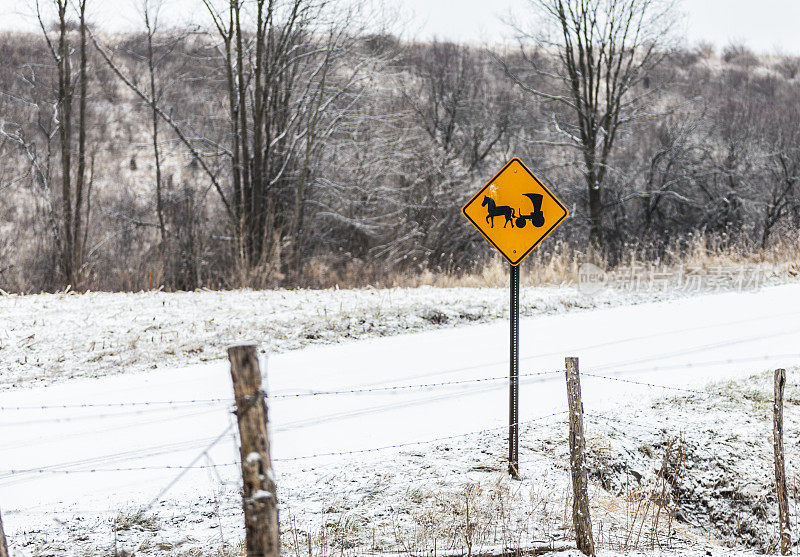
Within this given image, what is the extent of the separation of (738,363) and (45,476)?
7.58 m

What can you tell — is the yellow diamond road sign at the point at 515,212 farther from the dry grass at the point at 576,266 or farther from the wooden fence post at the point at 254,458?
the dry grass at the point at 576,266

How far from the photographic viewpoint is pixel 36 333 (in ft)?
28.0

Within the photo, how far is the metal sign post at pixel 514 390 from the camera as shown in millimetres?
5023

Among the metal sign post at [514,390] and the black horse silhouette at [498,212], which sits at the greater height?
the black horse silhouette at [498,212]

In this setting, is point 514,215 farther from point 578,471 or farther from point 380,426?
point 380,426

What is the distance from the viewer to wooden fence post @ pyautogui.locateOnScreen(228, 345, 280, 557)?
2.43 metres

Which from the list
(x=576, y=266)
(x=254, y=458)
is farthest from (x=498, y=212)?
(x=576, y=266)

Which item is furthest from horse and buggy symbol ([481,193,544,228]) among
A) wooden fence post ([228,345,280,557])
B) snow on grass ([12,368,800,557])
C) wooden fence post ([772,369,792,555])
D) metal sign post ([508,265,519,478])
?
wooden fence post ([228,345,280,557])

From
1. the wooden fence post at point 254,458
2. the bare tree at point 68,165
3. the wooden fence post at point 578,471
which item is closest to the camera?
the wooden fence post at point 254,458

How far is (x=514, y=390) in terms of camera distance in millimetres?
5152

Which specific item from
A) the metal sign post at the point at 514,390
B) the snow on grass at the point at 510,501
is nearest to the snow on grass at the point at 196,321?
the snow on grass at the point at 510,501

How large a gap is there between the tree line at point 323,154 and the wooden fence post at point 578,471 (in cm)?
1153

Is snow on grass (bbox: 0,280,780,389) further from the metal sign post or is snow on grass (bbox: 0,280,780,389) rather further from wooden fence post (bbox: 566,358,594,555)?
wooden fence post (bbox: 566,358,594,555)

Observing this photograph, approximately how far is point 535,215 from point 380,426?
95.9 inches
